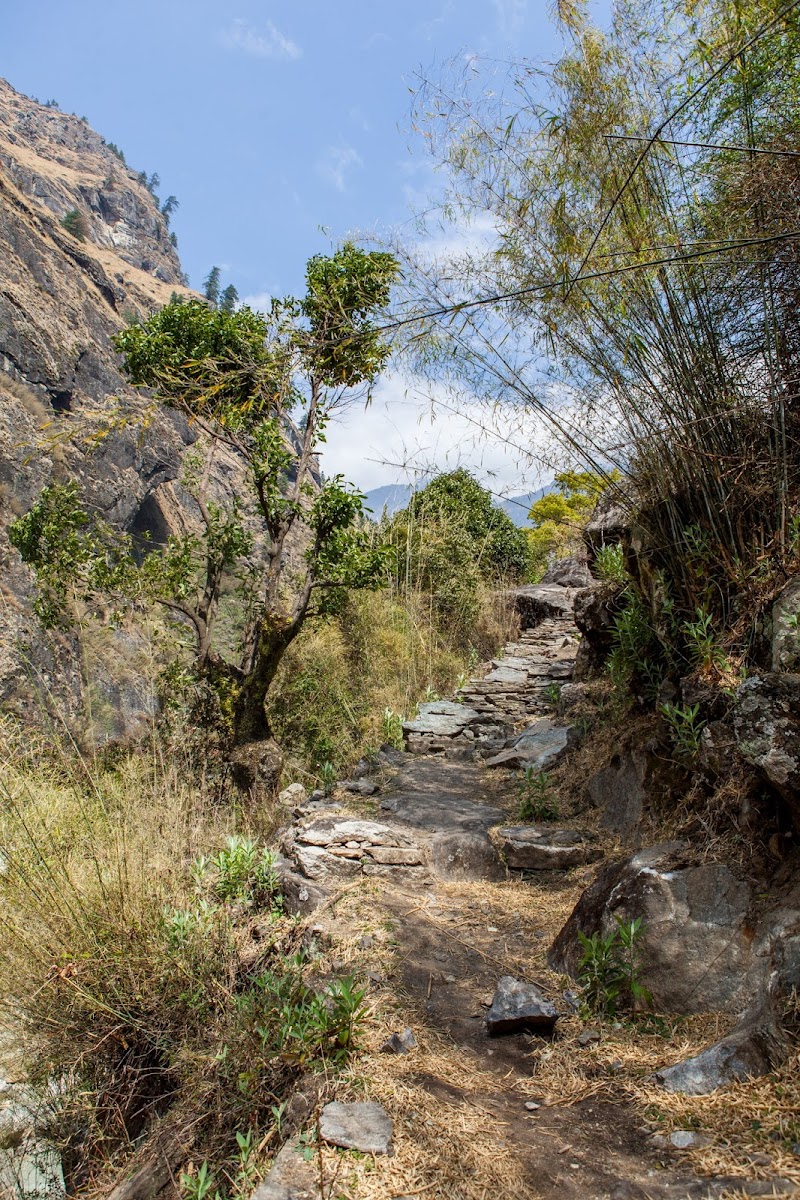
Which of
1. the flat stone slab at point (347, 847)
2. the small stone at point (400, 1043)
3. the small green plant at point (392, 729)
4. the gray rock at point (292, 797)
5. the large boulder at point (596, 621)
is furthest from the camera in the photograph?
the small green plant at point (392, 729)

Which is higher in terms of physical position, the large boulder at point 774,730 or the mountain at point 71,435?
the mountain at point 71,435

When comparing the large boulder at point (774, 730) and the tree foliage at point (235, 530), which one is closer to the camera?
the large boulder at point (774, 730)

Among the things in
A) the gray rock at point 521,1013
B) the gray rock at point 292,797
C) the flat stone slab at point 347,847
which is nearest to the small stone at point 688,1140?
the gray rock at point 521,1013

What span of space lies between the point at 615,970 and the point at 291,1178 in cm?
112

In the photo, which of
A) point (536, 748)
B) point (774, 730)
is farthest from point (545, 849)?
point (536, 748)

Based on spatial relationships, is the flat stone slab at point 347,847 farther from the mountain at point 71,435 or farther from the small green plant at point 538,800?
the mountain at point 71,435

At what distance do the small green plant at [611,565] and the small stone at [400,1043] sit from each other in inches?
103

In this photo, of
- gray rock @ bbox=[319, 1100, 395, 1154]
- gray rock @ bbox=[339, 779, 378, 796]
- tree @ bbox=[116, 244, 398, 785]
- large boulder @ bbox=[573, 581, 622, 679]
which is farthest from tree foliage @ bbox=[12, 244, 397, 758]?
gray rock @ bbox=[319, 1100, 395, 1154]

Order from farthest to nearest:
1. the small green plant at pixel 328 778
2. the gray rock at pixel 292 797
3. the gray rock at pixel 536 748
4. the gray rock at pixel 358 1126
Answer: the gray rock at pixel 292 797 → the small green plant at pixel 328 778 → the gray rock at pixel 536 748 → the gray rock at pixel 358 1126

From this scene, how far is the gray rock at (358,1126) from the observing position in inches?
64.6

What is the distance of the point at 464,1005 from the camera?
2.40 m

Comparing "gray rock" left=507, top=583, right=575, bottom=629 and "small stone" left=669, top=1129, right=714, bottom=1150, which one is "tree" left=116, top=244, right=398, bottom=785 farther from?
"small stone" left=669, top=1129, right=714, bottom=1150

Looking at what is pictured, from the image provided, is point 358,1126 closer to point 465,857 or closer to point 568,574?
point 465,857

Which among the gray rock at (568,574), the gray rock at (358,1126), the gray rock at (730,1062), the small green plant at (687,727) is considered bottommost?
the gray rock at (358,1126)
